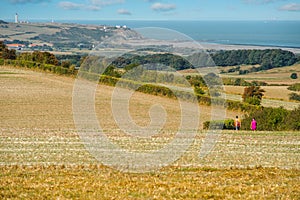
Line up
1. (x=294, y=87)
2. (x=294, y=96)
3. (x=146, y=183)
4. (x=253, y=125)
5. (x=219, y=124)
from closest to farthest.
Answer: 1. (x=146, y=183)
2. (x=253, y=125)
3. (x=219, y=124)
4. (x=294, y=96)
5. (x=294, y=87)

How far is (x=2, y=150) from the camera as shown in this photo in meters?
15.8

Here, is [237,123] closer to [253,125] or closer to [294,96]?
[253,125]

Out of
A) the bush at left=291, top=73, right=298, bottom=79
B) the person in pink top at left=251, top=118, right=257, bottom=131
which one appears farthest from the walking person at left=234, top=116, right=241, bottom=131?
the bush at left=291, top=73, right=298, bottom=79

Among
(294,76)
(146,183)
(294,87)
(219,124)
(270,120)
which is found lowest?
(294,87)

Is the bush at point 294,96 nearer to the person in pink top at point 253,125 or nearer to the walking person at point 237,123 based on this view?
the walking person at point 237,123

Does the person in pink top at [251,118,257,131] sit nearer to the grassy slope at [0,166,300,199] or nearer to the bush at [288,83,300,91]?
the grassy slope at [0,166,300,199]

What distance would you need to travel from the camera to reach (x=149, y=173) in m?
11.8

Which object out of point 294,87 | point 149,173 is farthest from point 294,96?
point 149,173

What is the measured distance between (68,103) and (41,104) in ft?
6.76

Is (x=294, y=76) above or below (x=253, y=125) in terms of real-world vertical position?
below

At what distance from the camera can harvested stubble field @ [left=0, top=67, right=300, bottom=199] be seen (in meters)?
9.68

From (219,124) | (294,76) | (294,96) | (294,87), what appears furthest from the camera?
(294,76)

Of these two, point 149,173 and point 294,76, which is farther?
point 294,76

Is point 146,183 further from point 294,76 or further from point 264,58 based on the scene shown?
point 264,58
